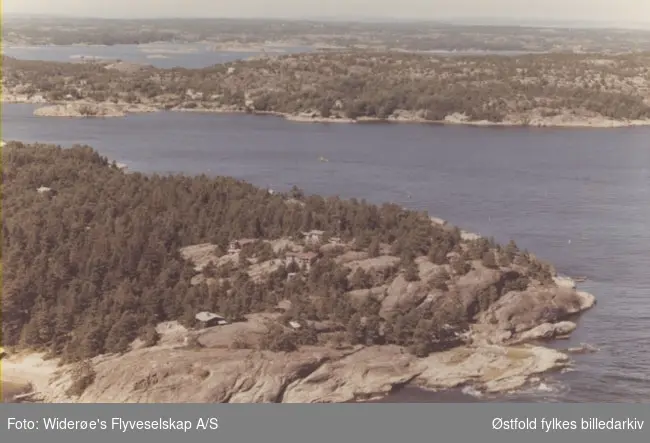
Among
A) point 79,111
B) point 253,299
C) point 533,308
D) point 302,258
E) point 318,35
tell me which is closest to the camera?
point 253,299

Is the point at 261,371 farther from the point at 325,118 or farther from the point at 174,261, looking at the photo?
the point at 325,118

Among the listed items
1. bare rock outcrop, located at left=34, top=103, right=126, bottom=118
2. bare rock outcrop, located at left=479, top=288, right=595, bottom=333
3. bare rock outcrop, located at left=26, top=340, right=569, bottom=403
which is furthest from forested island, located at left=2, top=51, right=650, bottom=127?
bare rock outcrop, located at left=26, top=340, right=569, bottom=403

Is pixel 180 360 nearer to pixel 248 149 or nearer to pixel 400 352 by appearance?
pixel 400 352

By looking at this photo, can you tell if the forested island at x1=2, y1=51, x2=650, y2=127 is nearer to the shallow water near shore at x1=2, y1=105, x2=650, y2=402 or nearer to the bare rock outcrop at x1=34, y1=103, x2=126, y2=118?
the bare rock outcrop at x1=34, y1=103, x2=126, y2=118

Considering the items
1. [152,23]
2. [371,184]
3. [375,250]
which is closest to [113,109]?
[371,184]

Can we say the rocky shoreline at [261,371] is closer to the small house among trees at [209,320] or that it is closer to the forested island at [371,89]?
the small house among trees at [209,320]

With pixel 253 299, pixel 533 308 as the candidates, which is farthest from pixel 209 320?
pixel 533 308

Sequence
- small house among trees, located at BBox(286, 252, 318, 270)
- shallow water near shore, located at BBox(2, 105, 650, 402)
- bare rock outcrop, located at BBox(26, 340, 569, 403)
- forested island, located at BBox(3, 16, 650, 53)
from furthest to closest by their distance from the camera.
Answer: forested island, located at BBox(3, 16, 650, 53), small house among trees, located at BBox(286, 252, 318, 270), shallow water near shore, located at BBox(2, 105, 650, 402), bare rock outcrop, located at BBox(26, 340, 569, 403)
